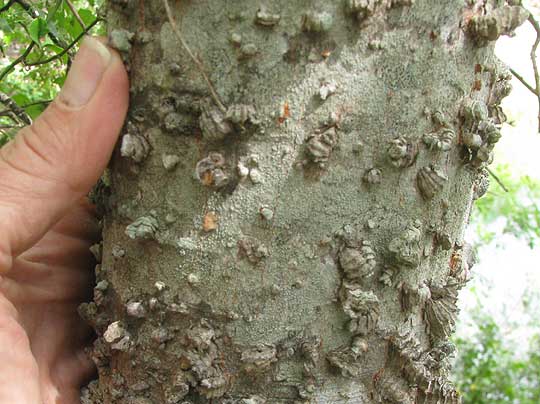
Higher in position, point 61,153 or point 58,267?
point 61,153

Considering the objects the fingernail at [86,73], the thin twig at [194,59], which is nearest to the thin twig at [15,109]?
the fingernail at [86,73]

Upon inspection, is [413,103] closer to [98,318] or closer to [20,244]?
[98,318]

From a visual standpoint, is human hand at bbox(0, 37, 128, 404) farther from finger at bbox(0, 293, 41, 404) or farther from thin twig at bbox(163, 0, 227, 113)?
thin twig at bbox(163, 0, 227, 113)

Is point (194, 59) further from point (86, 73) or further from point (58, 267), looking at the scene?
point (58, 267)

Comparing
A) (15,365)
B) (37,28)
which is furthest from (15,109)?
(15,365)

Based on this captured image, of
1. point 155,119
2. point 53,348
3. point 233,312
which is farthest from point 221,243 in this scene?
point 53,348

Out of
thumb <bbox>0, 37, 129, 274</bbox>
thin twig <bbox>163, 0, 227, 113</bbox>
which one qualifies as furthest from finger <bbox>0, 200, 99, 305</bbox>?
thin twig <bbox>163, 0, 227, 113</bbox>

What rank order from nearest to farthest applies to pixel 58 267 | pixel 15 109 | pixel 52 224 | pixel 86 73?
pixel 86 73 → pixel 52 224 → pixel 58 267 → pixel 15 109

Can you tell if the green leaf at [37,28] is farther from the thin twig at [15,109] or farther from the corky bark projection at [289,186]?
the corky bark projection at [289,186]
